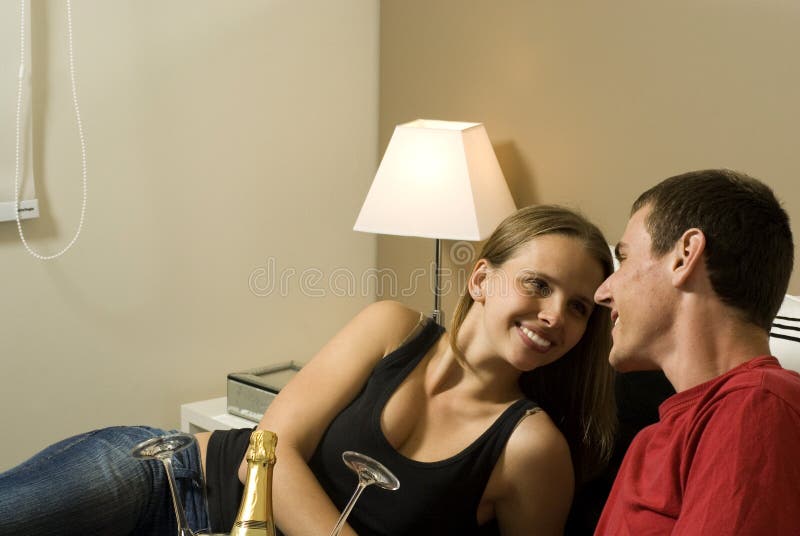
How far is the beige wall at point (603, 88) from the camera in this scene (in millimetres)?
1979

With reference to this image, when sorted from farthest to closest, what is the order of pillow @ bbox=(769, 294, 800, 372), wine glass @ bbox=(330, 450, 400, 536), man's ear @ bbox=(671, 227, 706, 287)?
pillow @ bbox=(769, 294, 800, 372) → man's ear @ bbox=(671, 227, 706, 287) → wine glass @ bbox=(330, 450, 400, 536)

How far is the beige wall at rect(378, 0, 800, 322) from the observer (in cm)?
198

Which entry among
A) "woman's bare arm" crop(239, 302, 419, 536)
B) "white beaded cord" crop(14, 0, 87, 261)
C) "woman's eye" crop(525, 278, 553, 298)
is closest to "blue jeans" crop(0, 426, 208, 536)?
"woman's bare arm" crop(239, 302, 419, 536)


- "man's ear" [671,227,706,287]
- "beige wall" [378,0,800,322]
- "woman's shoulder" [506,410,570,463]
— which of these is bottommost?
"woman's shoulder" [506,410,570,463]

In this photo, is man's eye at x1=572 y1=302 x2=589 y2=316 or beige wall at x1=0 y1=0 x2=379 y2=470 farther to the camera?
beige wall at x1=0 y1=0 x2=379 y2=470

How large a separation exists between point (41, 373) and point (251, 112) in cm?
95

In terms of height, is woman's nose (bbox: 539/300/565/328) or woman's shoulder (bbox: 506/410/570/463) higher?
woman's nose (bbox: 539/300/565/328)

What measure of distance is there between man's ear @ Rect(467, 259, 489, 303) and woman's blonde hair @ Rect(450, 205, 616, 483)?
2 centimetres

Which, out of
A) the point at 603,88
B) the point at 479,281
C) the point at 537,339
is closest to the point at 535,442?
the point at 537,339

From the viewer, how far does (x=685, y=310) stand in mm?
1149

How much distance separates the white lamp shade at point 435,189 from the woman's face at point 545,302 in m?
0.72

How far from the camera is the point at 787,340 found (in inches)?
58.1

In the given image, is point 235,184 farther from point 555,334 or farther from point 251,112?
point 555,334

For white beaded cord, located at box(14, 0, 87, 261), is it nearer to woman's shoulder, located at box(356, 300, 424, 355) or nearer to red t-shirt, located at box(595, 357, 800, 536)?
woman's shoulder, located at box(356, 300, 424, 355)
